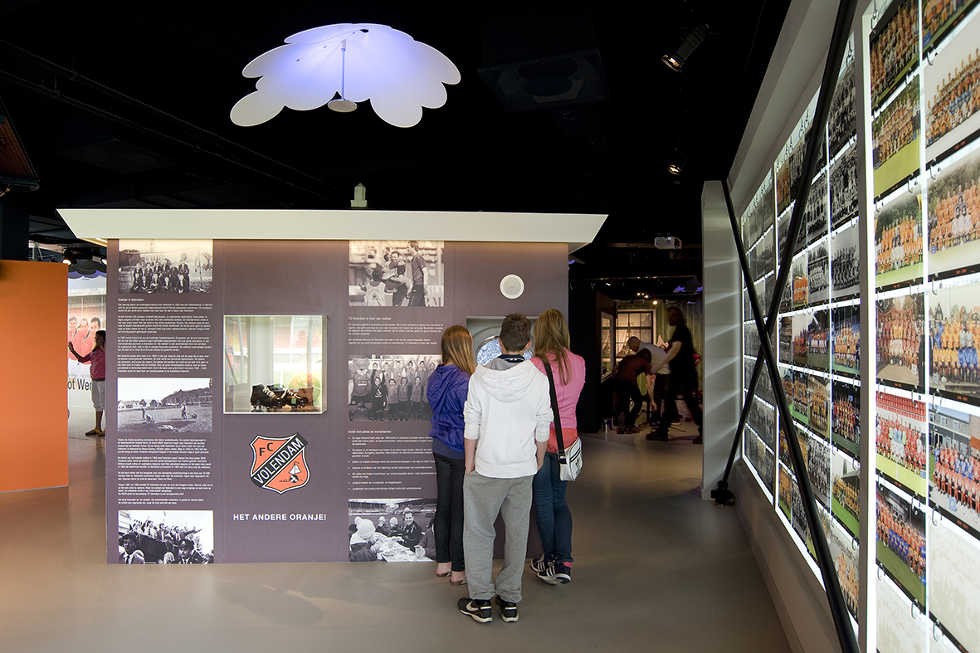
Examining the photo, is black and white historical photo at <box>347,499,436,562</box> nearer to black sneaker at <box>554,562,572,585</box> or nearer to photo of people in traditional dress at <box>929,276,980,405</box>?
black sneaker at <box>554,562,572,585</box>

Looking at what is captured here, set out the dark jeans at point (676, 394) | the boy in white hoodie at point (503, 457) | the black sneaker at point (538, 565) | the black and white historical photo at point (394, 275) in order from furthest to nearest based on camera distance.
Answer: the dark jeans at point (676, 394)
the black and white historical photo at point (394, 275)
the black sneaker at point (538, 565)
the boy in white hoodie at point (503, 457)

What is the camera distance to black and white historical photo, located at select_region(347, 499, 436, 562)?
4527mm

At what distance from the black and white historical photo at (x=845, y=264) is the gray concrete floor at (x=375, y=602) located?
1.78 meters

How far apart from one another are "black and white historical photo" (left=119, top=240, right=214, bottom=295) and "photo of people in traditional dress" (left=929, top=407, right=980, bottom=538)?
4.15 m

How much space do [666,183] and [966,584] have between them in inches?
336

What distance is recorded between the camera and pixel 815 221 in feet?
10.4

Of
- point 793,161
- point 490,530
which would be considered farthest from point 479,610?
point 793,161

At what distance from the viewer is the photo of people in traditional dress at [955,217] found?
1.44m

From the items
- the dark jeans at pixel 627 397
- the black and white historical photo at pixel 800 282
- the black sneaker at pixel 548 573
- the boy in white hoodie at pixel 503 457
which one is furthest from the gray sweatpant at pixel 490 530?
the dark jeans at pixel 627 397

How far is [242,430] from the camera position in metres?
4.53

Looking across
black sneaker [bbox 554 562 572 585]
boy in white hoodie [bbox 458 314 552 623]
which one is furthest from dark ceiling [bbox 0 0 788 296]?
black sneaker [bbox 554 562 572 585]

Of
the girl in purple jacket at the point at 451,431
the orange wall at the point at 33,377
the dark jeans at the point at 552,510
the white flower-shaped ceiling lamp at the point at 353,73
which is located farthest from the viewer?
the orange wall at the point at 33,377

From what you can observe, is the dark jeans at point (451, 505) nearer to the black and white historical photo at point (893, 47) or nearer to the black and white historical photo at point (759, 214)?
the black and white historical photo at point (759, 214)

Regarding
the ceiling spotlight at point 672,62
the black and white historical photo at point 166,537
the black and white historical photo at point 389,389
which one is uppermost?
the ceiling spotlight at point 672,62
